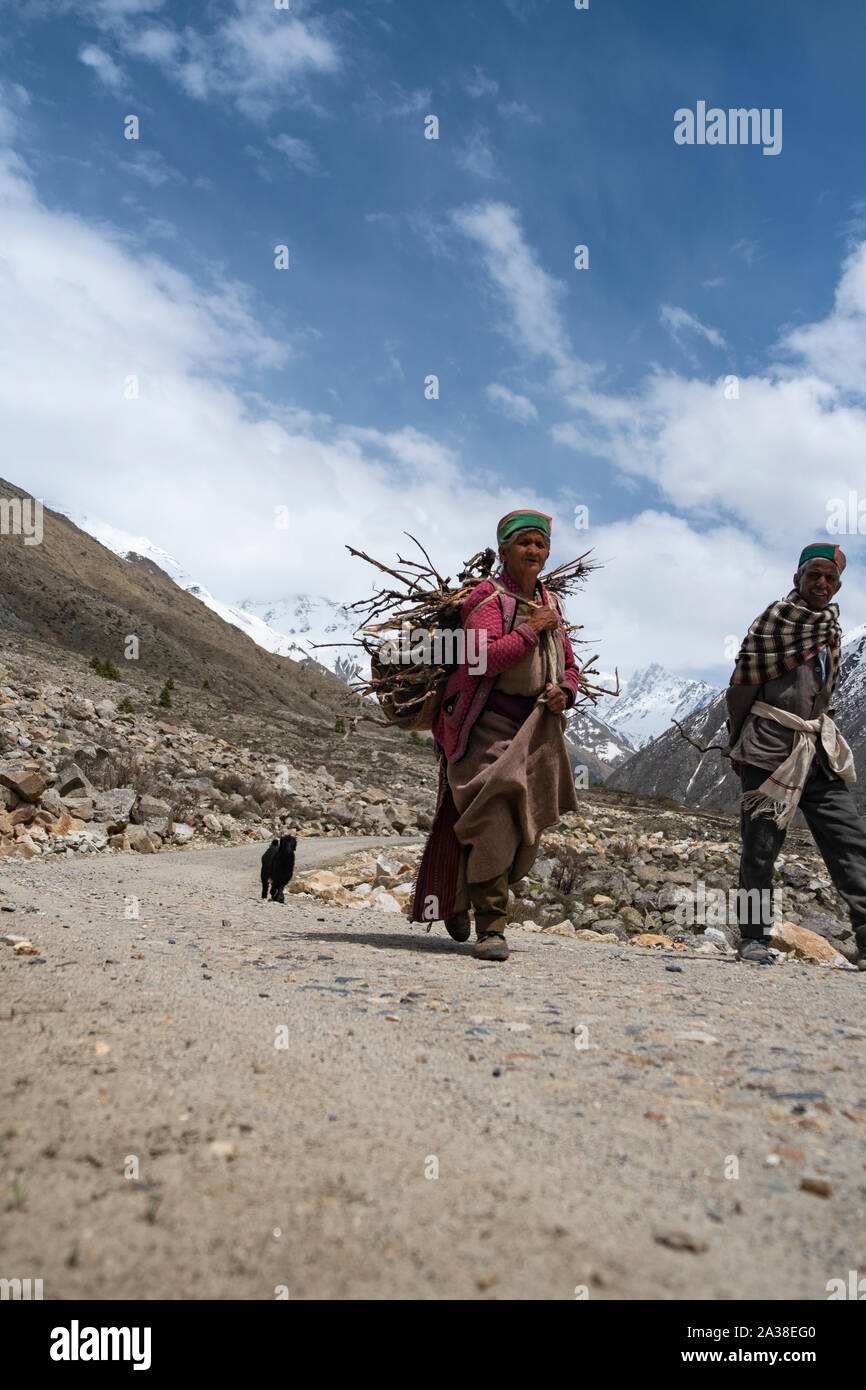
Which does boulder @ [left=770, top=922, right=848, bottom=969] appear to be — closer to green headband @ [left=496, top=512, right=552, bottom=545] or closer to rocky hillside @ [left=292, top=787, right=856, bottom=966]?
rocky hillside @ [left=292, top=787, right=856, bottom=966]

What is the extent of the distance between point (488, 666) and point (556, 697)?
1.48ft

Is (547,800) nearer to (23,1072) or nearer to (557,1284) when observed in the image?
(23,1072)

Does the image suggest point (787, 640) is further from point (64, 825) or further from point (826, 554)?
point (64, 825)

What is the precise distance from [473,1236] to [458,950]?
3.60 m

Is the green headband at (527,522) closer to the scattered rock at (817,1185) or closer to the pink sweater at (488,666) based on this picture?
the pink sweater at (488,666)

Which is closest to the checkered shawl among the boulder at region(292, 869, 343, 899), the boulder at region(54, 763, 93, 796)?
the boulder at region(292, 869, 343, 899)

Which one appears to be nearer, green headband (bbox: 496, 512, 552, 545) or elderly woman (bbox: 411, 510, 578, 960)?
elderly woman (bbox: 411, 510, 578, 960)

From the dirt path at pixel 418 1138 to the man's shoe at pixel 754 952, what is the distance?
5.21ft

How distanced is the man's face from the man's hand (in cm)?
180

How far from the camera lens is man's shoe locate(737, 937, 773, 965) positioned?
4.70 meters

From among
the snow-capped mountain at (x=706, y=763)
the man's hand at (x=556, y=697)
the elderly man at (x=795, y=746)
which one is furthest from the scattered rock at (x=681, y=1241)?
the snow-capped mountain at (x=706, y=763)

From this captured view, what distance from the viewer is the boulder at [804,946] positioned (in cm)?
615

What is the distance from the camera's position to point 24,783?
10.1 metres

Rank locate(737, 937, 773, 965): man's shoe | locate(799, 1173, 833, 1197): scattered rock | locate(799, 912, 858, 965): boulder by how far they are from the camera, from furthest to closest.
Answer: locate(799, 912, 858, 965): boulder, locate(737, 937, 773, 965): man's shoe, locate(799, 1173, 833, 1197): scattered rock
